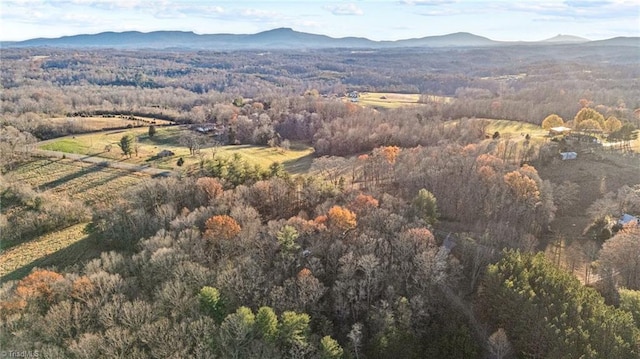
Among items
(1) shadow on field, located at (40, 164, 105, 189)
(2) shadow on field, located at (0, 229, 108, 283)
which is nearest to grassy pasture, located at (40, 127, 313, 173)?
(1) shadow on field, located at (40, 164, 105, 189)

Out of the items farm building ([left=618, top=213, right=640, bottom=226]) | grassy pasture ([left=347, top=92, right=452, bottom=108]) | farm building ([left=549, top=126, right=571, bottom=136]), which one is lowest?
farm building ([left=618, top=213, right=640, bottom=226])

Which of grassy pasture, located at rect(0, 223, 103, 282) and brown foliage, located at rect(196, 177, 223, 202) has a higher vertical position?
brown foliage, located at rect(196, 177, 223, 202)

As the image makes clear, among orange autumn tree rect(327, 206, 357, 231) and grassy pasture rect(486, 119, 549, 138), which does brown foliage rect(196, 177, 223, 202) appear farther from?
grassy pasture rect(486, 119, 549, 138)

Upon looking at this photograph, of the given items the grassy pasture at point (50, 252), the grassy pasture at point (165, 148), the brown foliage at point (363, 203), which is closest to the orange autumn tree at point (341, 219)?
the brown foliage at point (363, 203)

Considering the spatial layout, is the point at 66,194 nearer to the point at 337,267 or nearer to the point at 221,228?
the point at 221,228

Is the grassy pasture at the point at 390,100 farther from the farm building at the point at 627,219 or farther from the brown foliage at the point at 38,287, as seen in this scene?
the brown foliage at the point at 38,287

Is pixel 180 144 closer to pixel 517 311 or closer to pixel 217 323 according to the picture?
pixel 217 323

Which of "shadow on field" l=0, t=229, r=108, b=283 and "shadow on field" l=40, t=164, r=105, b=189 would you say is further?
"shadow on field" l=40, t=164, r=105, b=189
